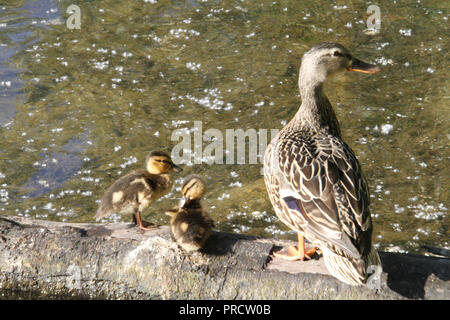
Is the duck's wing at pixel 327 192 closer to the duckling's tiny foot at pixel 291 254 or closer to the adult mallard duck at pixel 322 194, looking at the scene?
the adult mallard duck at pixel 322 194

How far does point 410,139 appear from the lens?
5.32m

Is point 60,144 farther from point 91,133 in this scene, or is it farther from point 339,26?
point 339,26

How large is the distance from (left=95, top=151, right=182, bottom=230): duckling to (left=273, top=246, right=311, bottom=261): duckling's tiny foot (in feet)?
3.41

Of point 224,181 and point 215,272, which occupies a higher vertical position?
point 215,272

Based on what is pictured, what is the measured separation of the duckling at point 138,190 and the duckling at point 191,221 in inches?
15.3

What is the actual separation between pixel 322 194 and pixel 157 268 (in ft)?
3.01

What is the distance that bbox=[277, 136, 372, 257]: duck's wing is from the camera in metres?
2.72

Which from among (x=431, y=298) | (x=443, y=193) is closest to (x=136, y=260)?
(x=431, y=298)

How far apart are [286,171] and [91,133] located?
9.79 feet

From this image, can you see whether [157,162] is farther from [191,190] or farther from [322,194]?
[322,194]
